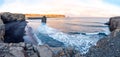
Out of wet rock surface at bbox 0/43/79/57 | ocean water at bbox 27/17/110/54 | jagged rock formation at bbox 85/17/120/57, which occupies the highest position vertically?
jagged rock formation at bbox 85/17/120/57

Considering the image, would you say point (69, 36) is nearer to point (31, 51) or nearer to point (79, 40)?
point (79, 40)

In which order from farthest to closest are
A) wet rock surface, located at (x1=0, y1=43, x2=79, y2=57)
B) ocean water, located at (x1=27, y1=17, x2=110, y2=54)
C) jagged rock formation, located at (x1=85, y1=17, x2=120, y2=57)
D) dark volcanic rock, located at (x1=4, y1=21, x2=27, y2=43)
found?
dark volcanic rock, located at (x1=4, y1=21, x2=27, y2=43) → ocean water, located at (x1=27, y1=17, x2=110, y2=54) → wet rock surface, located at (x1=0, y1=43, x2=79, y2=57) → jagged rock formation, located at (x1=85, y1=17, x2=120, y2=57)

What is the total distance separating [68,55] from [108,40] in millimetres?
3221

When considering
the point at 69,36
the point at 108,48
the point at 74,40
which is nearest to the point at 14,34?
the point at 69,36

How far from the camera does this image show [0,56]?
1381cm

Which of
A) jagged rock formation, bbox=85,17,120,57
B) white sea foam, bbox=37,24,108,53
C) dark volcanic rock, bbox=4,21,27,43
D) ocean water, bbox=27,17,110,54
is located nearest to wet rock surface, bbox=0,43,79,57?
jagged rock formation, bbox=85,17,120,57

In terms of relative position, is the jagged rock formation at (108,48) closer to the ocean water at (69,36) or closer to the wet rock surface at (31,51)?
the wet rock surface at (31,51)

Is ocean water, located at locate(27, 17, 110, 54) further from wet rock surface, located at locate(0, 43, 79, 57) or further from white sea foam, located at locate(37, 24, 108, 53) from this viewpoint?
wet rock surface, located at locate(0, 43, 79, 57)

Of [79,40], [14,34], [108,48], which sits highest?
[108,48]

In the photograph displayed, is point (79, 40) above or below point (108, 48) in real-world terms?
below

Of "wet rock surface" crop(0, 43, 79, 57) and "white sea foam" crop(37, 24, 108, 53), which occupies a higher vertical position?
"wet rock surface" crop(0, 43, 79, 57)

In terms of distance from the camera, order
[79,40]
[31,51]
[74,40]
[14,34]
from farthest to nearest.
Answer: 1. [14,34]
2. [79,40]
3. [74,40]
4. [31,51]

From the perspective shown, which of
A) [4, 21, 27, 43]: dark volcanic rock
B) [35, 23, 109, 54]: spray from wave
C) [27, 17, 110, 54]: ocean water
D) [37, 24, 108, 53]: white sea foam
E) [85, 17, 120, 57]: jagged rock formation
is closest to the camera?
[85, 17, 120, 57]: jagged rock formation

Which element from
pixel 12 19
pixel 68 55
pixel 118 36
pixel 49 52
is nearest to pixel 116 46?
pixel 118 36
